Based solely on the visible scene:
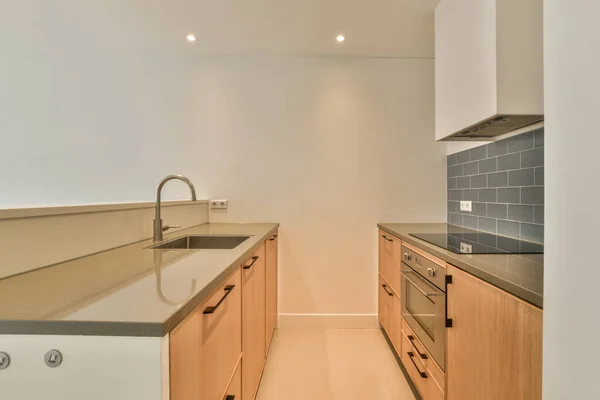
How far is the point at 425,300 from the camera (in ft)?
4.99

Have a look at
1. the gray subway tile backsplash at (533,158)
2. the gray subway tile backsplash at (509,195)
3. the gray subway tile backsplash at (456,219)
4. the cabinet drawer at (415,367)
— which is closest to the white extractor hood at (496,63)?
the gray subway tile backsplash at (533,158)

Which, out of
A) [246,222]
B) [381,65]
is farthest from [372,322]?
[381,65]

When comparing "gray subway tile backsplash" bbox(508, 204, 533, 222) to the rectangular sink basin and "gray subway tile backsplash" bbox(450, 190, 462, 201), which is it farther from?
the rectangular sink basin

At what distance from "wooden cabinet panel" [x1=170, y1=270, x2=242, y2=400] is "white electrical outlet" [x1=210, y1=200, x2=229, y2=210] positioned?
1.50 meters

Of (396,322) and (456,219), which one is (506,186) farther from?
(396,322)

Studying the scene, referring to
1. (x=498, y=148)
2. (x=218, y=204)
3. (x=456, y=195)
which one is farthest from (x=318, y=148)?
(x=498, y=148)

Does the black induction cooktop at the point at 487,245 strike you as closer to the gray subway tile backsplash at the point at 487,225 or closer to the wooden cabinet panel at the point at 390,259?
the gray subway tile backsplash at the point at 487,225

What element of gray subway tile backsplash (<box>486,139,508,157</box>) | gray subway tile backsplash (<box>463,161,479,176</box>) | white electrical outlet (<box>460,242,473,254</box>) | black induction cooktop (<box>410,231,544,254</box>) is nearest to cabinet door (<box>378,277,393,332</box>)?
black induction cooktop (<box>410,231,544,254</box>)

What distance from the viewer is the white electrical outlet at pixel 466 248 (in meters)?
1.32

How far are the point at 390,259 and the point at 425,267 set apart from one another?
733mm

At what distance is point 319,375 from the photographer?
6.54 ft

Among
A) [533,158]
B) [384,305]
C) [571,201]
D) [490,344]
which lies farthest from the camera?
[384,305]

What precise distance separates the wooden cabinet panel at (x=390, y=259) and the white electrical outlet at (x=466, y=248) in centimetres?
51

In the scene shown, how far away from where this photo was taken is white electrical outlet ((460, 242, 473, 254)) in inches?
52.1
